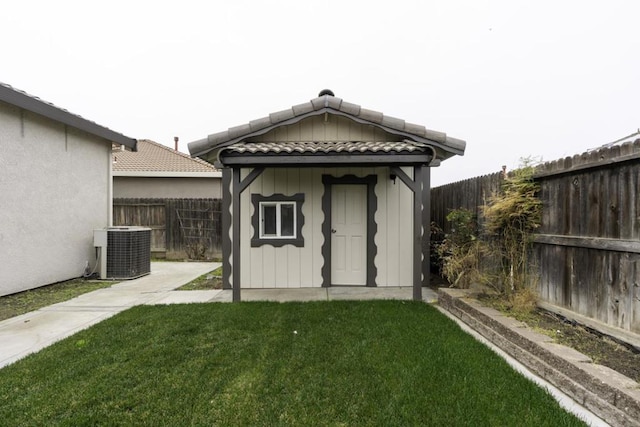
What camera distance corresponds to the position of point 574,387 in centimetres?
231

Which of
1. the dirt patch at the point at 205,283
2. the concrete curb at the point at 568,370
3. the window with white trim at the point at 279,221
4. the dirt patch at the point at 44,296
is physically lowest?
the dirt patch at the point at 205,283

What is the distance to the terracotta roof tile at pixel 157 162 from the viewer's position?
12.2m

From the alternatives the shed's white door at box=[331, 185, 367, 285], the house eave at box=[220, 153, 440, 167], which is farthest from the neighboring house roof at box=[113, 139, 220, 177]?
the house eave at box=[220, 153, 440, 167]

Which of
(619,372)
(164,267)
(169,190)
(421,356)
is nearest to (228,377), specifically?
(421,356)

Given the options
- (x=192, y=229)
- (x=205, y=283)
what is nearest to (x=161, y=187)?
(x=192, y=229)

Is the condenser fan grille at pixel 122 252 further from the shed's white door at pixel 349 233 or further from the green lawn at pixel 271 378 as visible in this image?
the shed's white door at pixel 349 233

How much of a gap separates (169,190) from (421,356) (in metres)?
11.8

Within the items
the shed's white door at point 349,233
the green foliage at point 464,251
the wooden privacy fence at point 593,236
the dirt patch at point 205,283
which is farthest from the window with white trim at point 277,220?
the wooden privacy fence at point 593,236

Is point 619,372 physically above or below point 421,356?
above

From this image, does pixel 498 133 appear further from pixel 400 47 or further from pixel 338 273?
pixel 338 273

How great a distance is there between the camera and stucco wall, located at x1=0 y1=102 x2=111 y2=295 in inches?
198

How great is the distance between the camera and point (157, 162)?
12859mm

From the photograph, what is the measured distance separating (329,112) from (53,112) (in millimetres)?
5017

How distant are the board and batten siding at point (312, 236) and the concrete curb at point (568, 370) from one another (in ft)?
7.19
